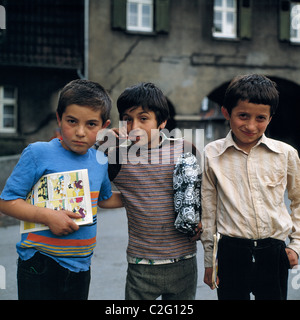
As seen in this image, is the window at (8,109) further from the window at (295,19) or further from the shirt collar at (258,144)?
the shirt collar at (258,144)

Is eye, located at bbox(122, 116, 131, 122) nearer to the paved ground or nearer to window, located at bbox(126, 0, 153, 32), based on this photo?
the paved ground

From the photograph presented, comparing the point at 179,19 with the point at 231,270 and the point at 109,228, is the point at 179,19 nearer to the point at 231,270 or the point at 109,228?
the point at 109,228

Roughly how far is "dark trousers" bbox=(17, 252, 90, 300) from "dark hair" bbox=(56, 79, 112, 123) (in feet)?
2.32

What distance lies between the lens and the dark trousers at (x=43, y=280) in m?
1.93

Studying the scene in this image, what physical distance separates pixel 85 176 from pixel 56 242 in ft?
1.10

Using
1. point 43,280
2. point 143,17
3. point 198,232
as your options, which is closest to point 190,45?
point 143,17

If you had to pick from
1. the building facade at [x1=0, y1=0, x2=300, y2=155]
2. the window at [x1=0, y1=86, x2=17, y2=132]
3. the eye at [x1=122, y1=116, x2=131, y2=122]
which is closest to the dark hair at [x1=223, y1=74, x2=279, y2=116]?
the eye at [x1=122, y1=116, x2=131, y2=122]

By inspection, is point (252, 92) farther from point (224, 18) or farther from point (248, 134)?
point (224, 18)

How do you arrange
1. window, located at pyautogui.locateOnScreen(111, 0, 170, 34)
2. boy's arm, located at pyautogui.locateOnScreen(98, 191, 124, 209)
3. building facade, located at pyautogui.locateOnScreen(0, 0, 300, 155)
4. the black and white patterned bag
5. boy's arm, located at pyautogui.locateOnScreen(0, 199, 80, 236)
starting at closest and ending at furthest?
1. boy's arm, located at pyautogui.locateOnScreen(0, 199, 80, 236)
2. the black and white patterned bag
3. boy's arm, located at pyautogui.locateOnScreen(98, 191, 124, 209)
4. window, located at pyautogui.locateOnScreen(111, 0, 170, 34)
5. building facade, located at pyautogui.locateOnScreen(0, 0, 300, 155)

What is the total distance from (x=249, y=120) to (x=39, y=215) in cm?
113

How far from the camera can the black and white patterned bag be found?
2084 millimetres

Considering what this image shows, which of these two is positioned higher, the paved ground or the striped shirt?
the striped shirt
